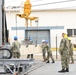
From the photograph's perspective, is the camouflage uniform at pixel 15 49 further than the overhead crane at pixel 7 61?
Yes

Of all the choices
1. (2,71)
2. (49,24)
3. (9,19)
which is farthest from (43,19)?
(2,71)

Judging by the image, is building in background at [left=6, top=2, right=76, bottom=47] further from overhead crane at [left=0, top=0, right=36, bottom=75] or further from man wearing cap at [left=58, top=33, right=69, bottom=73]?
overhead crane at [left=0, top=0, right=36, bottom=75]

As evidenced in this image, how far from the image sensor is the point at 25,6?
55.3 ft

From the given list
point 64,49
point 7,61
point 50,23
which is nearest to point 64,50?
point 64,49

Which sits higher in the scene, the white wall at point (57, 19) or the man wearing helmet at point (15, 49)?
the white wall at point (57, 19)

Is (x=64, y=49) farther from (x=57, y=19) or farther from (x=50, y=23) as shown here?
(x=50, y=23)

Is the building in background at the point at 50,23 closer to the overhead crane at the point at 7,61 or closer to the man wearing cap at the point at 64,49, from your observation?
the man wearing cap at the point at 64,49

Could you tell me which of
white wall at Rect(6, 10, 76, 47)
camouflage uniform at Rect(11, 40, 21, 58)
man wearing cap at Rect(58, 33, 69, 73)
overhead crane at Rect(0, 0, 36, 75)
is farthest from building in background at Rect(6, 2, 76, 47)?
overhead crane at Rect(0, 0, 36, 75)

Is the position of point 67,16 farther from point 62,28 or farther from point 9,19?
point 9,19

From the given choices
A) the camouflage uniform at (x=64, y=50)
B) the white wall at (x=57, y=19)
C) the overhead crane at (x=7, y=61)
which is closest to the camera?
the overhead crane at (x=7, y=61)

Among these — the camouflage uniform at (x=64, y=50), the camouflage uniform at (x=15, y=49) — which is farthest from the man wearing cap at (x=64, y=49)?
the camouflage uniform at (x=15, y=49)

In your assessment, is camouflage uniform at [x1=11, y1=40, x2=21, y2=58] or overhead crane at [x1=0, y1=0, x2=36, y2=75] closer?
overhead crane at [x1=0, y1=0, x2=36, y2=75]

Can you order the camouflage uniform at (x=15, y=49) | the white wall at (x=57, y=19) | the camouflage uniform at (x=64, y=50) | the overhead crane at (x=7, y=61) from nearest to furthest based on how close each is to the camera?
the overhead crane at (x=7, y=61) → the camouflage uniform at (x=64, y=50) → the camouflage uniform at (x=15, y=49) → the white wall at (x=57, y=19)

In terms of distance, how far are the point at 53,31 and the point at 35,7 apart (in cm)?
339
